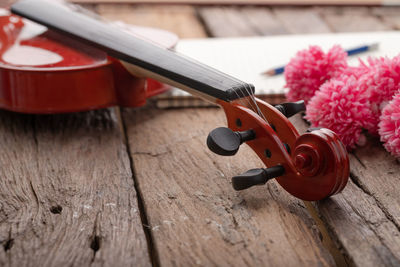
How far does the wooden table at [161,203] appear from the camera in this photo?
727 millimetres

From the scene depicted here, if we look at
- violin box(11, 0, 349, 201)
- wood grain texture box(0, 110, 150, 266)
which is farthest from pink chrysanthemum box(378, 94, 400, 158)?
wood grain texture box(0, 110, 150, 266)

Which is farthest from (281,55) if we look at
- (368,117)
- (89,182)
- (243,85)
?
(89,182)

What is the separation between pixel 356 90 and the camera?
951mm

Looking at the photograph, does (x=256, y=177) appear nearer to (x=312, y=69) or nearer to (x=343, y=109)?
(x=343, y=109)

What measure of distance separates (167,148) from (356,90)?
1.18ft

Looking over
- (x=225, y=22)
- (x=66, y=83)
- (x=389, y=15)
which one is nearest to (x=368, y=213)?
(x=66, y=83)

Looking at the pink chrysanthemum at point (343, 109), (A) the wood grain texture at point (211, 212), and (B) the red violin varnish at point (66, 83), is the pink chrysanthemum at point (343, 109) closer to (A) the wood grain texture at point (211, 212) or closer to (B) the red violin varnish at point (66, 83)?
(A) the wood grain texture at point (211, 212)

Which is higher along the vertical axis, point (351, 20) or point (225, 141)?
point (225, 141)

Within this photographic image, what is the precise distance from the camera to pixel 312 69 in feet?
3.54

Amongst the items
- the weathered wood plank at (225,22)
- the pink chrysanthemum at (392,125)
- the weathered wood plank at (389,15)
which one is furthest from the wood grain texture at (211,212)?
the weathered wood plank at (389,15)

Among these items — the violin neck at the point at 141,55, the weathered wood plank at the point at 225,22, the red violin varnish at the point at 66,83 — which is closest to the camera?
the violin neck at the point at 141,55

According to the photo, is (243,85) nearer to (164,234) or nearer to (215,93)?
(215,93)

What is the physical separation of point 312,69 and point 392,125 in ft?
0.72

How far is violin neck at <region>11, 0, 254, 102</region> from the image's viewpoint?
34.5 inches
